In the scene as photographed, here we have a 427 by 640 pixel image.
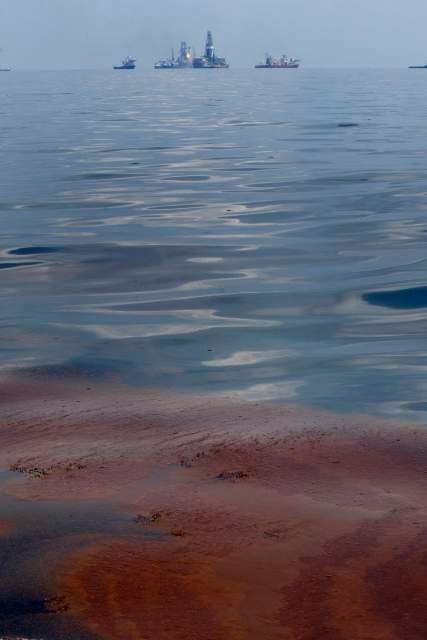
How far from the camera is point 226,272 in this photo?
8.33m

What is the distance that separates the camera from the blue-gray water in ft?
18.5

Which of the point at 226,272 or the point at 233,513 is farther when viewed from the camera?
the point at 226,272

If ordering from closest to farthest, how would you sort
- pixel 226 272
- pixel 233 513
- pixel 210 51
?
pixel 233 513 → pixel 226 272 → pixel 210 51

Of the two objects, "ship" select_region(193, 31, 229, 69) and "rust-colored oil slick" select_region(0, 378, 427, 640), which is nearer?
"rust-colored oil slick" select_region(0, 378, 427, 640)

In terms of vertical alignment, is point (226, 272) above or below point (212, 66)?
below

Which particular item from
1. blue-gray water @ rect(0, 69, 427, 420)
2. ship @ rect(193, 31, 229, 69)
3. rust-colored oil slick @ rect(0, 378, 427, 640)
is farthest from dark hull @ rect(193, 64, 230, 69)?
rust-colored oil slick @ rect(0, 378, 427, 640)

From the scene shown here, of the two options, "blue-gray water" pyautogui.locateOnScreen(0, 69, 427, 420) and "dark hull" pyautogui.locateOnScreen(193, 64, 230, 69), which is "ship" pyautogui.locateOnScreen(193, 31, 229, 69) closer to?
"dark hull" pyautogui.locateOnScreen(193, 64, 230, 69)

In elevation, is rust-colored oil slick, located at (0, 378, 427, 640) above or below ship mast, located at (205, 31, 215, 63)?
below

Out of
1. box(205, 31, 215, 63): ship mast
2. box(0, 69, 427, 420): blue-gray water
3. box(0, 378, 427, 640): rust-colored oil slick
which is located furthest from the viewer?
box(205, 31, 215, 63): ship mast

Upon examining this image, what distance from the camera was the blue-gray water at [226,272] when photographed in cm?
564

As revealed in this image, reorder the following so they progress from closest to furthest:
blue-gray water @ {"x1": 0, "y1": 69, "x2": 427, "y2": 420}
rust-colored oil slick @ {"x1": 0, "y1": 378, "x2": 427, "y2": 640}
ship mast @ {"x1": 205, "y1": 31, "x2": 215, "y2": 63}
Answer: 1. rust-colored oil slick @ {"x1": 0, "y1": 378, "x2": 427, "y2": 640}
2. blue-gray water @ {"x1": 0, "y1": 69, "x2": 427, "y2": 420}
3. ship mast @ {"x1": 205, "y1": 31, "x2": 215, "y2": 63}

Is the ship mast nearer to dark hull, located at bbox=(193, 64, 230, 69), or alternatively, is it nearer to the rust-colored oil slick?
dark hull, located at bbox=(193, 64, 230, 69)

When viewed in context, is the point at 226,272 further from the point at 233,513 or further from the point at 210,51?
the point at 210,51

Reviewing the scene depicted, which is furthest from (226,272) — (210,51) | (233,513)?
(210,51)
